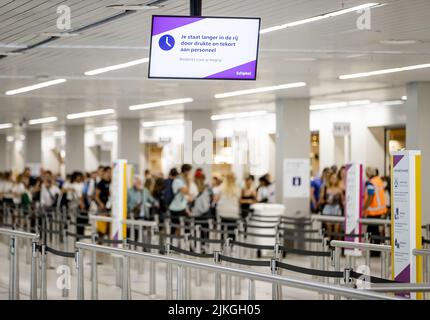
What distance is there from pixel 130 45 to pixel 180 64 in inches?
157

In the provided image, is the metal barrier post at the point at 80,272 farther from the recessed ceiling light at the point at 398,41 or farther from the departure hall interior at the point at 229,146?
the recessed ceiling light at the point at 398,41

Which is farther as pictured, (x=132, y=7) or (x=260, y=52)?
(x=260, y=52)

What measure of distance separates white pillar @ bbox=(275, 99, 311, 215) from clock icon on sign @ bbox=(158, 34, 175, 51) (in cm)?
1189

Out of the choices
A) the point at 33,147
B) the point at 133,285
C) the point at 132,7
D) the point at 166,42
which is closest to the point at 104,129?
the point at 33,147

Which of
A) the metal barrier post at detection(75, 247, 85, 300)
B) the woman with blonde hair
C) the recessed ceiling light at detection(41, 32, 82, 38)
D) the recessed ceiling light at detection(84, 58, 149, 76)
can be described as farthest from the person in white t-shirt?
the metal barrier post at detection(75, 247, 85, 300)

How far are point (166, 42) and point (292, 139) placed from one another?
39.6ft

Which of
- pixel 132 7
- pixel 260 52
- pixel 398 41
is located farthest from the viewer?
pixel 260 52

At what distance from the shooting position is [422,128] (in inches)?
658

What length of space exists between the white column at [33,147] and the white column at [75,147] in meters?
3.59

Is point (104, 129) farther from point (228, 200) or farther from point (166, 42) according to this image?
point (166, 42)

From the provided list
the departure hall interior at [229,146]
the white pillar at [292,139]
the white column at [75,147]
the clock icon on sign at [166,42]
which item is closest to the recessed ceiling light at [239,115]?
the departure hall interior at [229,146]

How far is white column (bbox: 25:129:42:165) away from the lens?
3734 centimetres

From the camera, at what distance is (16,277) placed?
9.91m
